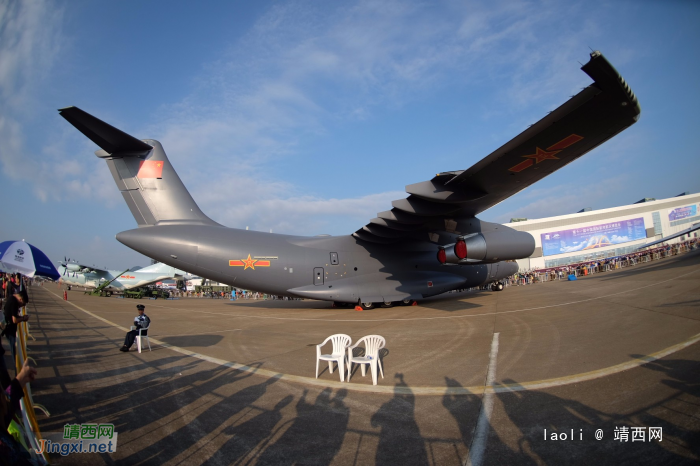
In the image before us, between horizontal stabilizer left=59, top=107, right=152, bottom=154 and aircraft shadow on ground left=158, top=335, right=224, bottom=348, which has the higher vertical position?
horizontal stabilizer left=59, top=107, right=152, bottom=154

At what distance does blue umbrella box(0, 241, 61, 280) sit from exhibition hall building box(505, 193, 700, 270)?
155 ft

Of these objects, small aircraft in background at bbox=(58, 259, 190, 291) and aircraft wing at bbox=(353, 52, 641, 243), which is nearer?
aircraft wing at bbox=(353, 52, 641, 243)

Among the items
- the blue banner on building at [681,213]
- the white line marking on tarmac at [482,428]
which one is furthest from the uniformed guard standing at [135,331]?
the blue banner on building at [681,213]

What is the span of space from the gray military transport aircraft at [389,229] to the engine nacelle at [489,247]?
3cm

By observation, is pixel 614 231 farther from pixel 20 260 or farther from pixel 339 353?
pixel 20 260

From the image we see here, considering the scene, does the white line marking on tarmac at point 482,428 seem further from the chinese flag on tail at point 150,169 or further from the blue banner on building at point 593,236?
the blue banner on building at point 593,236

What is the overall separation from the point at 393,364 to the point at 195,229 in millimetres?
9398

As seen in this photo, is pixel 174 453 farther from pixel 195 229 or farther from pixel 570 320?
pixel 195 229

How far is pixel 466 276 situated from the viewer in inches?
625

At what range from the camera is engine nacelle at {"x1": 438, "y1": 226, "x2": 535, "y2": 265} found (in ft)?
34.2

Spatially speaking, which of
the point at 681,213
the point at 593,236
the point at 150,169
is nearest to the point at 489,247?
the point at 150,169

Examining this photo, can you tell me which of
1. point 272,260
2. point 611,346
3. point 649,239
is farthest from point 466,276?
point 649,239

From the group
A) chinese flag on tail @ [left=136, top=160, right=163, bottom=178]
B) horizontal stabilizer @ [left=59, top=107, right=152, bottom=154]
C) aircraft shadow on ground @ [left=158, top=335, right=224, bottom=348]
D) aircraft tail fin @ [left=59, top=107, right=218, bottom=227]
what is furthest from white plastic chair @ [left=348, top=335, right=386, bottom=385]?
chinese flag on tail @ [left=136, top=160, right=163, bottom=178]

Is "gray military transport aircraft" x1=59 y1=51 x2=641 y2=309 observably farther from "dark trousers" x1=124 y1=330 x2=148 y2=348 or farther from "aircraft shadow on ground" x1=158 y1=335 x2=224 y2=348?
"dark trousers" x1=124 y1=330 x2=148 y2=348
